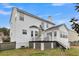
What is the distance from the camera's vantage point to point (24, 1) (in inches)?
125

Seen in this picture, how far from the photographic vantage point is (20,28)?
3145 mm

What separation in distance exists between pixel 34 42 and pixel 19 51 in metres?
0.25

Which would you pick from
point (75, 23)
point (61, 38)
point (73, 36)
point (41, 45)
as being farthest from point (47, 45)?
point (75, 23)

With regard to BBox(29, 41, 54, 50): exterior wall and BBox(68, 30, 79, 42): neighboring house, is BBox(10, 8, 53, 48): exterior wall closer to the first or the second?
BBox(29, 41, 54, 50): exterior wall

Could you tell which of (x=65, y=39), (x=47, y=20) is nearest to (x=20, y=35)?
(x=47, y=20)

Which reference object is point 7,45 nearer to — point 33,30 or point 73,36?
point 33,30

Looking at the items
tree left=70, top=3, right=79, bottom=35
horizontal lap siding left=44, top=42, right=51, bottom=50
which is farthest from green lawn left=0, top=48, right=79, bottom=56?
tree left=70, top=3, right=79, bottom=35

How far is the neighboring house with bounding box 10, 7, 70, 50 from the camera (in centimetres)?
314

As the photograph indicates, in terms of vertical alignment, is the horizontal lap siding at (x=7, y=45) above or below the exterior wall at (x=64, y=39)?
below

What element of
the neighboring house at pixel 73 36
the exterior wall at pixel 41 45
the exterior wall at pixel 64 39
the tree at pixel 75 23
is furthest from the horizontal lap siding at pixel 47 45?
the tree at pixel 75 23

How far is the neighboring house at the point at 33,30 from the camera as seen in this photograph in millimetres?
3145

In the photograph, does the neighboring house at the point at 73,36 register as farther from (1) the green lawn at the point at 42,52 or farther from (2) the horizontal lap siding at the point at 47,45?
(2) the horizontal lap siding at the point at 47,45

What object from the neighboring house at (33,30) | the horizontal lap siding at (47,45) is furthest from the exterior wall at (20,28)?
the horizontal lap siding at (47,45)

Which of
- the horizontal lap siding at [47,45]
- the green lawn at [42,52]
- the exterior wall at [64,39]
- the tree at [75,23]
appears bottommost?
the green lawn at [42,52]
